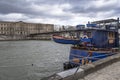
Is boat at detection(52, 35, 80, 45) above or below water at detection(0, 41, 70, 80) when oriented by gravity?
above

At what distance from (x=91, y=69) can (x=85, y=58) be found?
7.16m

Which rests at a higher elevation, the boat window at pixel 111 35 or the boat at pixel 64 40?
the boat window at pixel 111 35

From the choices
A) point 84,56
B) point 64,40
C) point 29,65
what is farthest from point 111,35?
point 29,65

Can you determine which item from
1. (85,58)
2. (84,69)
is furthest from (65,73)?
(85,58)

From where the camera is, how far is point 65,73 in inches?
213

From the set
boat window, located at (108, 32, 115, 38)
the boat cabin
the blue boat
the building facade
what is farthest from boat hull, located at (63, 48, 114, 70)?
the building facade

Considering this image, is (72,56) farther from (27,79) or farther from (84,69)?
(84,69)

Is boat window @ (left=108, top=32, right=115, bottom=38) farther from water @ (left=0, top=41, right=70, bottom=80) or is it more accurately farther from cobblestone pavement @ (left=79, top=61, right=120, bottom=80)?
cobblestone pavement @ (left=79, top=61, right=120, bottom=80)

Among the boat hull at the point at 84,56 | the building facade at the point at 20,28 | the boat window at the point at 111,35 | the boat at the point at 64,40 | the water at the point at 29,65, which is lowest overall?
the water at the point at 29,65

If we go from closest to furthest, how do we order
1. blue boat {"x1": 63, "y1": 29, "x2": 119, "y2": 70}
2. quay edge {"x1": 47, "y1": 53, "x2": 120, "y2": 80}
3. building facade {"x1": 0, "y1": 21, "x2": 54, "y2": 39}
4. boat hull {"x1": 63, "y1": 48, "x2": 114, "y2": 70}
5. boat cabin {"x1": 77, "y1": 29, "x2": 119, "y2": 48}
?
→ quay edge {"x1": 47, "y1": 53, "x2": 120, "y2": 80} → boat hull {"x1": 63, "y1": 48, "x2": 114, "y2": 70} → blue boat {"x1": 63, "y1": 29, "x2": 119, "y2": 70} → boat cabin {"x1": 77, "y1": 29, "x2": 119, "y2": 48} → building facade {"x1": 0, "y1": 21, "x2": 54, "y2": 39}

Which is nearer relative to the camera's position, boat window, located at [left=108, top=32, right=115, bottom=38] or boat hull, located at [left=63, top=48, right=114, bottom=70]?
boat hull, located at [left=63, top=48, right=114, bottom=70]

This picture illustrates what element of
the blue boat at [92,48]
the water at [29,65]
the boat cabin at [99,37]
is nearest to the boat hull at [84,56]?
the blue boat at [92,48]

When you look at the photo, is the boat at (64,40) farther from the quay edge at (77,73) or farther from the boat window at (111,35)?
the quay edge at (77,73)

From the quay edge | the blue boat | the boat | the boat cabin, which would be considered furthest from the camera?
the boat
